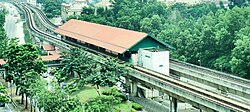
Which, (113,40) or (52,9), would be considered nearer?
(113,40)

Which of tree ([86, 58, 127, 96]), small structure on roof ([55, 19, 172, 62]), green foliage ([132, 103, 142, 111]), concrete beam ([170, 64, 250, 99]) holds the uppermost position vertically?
small structure on roof ([55, 19, 172, 62])

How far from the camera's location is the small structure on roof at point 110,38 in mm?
55719

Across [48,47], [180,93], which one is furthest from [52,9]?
[180,93]

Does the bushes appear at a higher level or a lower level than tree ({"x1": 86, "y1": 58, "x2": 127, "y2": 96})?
lower

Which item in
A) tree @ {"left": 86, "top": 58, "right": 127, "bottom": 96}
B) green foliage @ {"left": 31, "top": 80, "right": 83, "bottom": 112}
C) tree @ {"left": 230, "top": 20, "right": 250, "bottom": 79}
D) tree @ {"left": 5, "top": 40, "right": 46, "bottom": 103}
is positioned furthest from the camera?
tree @ {"left": 230, "top": 20, "right": 250, "bottom": 79}

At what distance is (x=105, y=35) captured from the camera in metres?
65.9

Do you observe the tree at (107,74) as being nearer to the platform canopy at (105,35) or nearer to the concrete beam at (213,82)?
the platform canopy at (105,35)

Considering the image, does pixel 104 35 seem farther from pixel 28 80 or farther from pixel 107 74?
pixel 28 80

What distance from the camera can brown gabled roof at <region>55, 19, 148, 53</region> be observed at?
186 feet

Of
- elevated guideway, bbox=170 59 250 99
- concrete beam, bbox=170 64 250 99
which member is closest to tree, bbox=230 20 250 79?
elevated guideway, bbox=170 59 250 99

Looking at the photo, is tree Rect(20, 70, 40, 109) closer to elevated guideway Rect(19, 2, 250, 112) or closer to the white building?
elevated guideway Rect(19, 2, 250, 112)

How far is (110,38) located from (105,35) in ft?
9.52

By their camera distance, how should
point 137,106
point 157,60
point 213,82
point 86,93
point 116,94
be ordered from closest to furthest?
1. point 137,106
2. point 116,94
3. point 213,82
4. point 157,60
5. point 86,93

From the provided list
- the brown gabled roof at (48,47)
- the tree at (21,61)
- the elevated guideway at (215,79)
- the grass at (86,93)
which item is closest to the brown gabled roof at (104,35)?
the brown gabled roof at (48,47)
